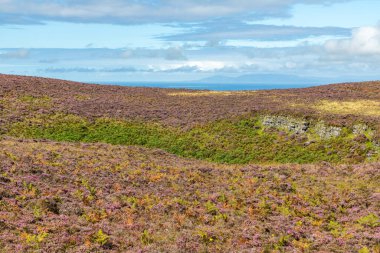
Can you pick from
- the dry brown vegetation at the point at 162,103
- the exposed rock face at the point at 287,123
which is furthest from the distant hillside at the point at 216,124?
the dry brown vegetation at the point at 162,103

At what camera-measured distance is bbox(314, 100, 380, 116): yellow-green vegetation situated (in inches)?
1971

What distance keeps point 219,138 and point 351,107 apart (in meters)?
21.3

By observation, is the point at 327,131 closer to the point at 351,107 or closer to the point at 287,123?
the point at 287,123

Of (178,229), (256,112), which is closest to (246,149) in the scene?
(256,112)

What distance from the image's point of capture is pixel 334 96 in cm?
6606

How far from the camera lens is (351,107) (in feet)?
177

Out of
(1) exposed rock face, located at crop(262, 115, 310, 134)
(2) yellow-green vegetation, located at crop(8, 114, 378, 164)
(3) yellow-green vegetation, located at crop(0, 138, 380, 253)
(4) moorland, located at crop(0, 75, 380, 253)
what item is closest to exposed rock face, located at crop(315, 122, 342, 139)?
(4) moorland, located at crop(0, 75, 380, 253)

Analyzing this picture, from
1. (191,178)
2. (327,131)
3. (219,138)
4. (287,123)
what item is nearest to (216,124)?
(219,138)

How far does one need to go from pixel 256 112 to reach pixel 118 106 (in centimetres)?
2084

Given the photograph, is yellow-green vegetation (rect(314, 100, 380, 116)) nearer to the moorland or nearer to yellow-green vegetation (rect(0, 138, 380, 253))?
the moorland

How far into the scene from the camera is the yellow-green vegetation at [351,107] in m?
50.1

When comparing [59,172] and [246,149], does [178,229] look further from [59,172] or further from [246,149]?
[246,149]

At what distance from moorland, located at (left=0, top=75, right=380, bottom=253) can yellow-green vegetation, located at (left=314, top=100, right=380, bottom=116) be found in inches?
5.9

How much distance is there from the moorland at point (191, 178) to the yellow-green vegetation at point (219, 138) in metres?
0.18
